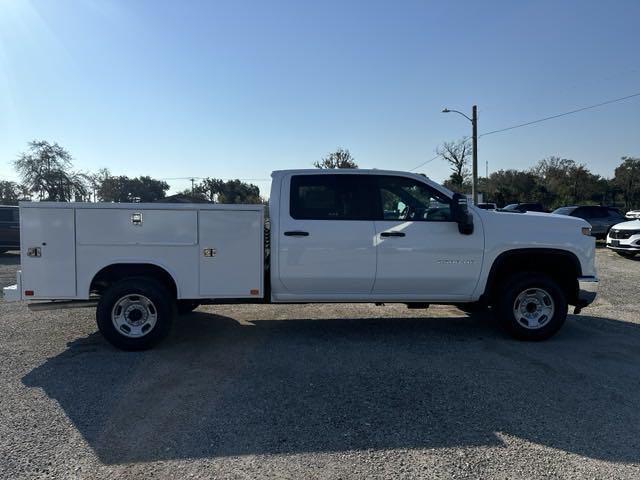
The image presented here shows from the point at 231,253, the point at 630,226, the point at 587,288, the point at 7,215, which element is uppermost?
the point at 7,215

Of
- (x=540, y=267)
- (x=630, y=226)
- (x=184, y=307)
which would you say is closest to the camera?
(x=540, y=267)

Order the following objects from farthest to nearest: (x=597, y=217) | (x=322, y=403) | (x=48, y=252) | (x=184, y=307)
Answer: (x=597, y=217)
(x=184, y=307)
(x=48, y=252)
(x=322, y=403)

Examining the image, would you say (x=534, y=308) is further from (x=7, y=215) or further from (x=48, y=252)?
(x=7, y=215)

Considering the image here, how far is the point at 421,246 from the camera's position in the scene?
5527 millimetres

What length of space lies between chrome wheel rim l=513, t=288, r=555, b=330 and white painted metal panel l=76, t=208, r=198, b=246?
13.4 feet

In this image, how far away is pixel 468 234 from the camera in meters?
5.57

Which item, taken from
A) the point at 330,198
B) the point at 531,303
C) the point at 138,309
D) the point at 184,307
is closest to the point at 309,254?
the point at 330,198

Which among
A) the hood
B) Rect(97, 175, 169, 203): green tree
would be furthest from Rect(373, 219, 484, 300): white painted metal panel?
Rect(97, 175, 169, 203): green tree

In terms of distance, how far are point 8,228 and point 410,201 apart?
15.6 metres

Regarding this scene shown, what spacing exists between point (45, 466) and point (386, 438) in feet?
7.60

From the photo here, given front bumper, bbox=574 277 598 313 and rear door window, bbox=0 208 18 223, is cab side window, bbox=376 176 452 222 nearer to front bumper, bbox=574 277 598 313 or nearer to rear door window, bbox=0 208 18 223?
front bumper, bbox=574 277 598 313

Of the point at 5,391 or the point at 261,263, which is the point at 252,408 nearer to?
the point at 261,263

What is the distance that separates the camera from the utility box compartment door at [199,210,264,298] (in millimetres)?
5320

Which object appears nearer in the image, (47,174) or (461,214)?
(461,214)
